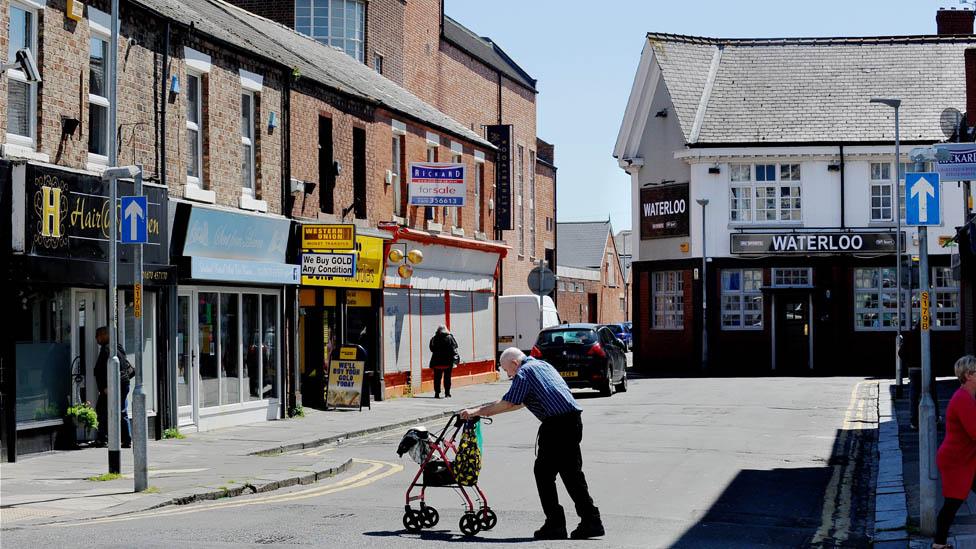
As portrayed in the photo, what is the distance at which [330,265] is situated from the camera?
81.4 feet

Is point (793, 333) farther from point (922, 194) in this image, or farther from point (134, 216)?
point (134, 216)

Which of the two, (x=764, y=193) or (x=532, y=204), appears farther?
(x=532, y=204)

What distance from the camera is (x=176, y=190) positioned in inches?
802

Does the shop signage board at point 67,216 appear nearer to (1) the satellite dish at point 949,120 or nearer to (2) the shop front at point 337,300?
(2) the shop front at point 337,300

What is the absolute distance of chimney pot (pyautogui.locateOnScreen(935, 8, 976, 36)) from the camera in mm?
51000

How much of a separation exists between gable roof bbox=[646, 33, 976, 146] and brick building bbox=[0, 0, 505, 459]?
16.7m

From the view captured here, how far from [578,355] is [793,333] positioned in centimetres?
1666

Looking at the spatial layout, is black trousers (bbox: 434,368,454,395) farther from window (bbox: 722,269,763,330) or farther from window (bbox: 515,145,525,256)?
window (bbox: 515,145,525,256)

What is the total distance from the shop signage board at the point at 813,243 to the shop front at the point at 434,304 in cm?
999

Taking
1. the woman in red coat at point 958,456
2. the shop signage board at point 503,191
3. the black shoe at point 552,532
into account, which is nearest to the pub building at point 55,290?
the black shoe at point 552,532

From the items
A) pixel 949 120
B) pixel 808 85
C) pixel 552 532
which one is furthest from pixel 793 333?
pixel 552 532

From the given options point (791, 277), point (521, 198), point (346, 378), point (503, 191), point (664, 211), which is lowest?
point (346, 378)

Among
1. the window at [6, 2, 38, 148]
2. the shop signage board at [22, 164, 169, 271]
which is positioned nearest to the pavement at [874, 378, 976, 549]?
the shop signage board at [22, 164, 169, 271]

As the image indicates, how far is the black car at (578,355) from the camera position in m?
28.8
